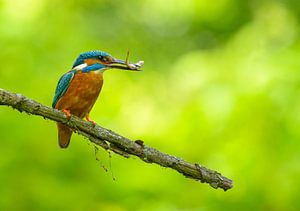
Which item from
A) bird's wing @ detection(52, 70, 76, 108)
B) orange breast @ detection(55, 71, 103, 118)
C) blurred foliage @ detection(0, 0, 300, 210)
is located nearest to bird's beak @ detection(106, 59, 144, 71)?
orange breast @ detection(55, 71, 103, 118)

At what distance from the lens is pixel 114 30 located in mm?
9109

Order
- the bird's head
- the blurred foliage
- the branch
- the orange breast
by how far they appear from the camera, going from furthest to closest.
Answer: the blurred foliage, the orange breast, the bird's head, the branch

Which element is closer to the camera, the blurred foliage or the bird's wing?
the bird's wing

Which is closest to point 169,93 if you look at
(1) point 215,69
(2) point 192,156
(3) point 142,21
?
(1) point 215,69

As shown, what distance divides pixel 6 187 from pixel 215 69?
1.70 meters

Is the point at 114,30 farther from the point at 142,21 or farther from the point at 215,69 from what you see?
the point at 215,69

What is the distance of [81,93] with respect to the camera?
11.2ft

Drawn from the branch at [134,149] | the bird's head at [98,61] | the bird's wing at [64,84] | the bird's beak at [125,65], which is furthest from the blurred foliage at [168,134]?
the branch at [134,149]

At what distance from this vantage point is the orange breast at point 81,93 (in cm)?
340

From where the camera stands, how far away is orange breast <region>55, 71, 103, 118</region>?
11.1 ft

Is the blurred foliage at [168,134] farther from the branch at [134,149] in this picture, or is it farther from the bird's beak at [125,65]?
the branch at [134,149]

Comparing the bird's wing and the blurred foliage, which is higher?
the blurred foliage

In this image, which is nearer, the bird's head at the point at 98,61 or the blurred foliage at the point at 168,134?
the bird's head at the point at 98,61

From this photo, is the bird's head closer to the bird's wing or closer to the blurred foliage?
the bird's wing
